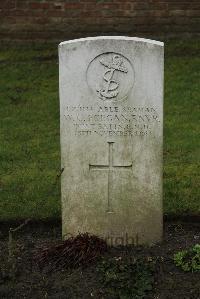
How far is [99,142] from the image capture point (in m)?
5.34

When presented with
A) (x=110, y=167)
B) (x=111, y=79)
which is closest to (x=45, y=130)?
(x=110, y=167)

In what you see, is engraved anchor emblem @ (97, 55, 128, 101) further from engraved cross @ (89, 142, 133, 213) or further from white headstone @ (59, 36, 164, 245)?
engraved cross @ (89, 142, 133, 213)

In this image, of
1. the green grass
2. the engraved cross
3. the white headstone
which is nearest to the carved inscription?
the white headstone

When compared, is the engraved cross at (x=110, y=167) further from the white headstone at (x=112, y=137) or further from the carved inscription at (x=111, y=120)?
the carved inscription at (x=111, y=120)

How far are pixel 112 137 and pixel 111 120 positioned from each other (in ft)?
0.42

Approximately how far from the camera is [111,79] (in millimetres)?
5227

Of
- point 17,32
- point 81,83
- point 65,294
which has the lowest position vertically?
point 65,294

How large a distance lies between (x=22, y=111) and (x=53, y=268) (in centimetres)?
457

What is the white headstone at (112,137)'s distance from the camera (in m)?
5.20

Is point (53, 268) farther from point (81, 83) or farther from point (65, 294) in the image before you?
point (81, 83)

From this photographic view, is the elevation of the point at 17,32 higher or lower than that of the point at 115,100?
higher

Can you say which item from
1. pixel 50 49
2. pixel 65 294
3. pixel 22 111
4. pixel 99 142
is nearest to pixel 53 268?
pixel 65 294

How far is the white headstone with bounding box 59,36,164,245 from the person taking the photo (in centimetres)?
520

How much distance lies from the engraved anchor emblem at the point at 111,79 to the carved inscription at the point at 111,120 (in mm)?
96
